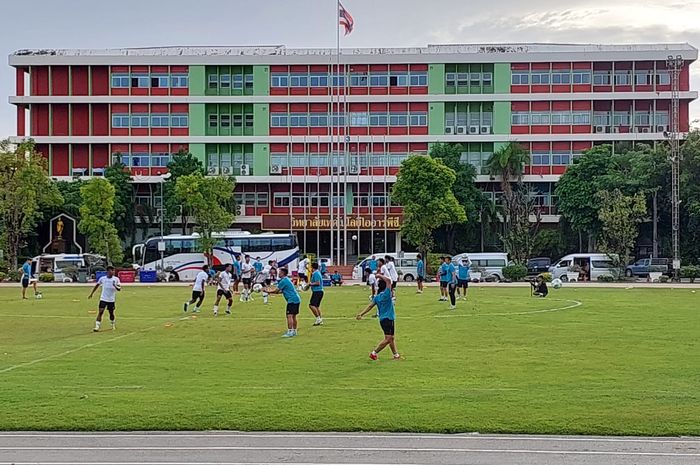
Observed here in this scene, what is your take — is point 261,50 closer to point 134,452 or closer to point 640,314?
point 640,314

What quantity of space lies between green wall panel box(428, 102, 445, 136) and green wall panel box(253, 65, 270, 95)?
569 inches

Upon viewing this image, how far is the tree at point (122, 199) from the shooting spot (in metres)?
72.8

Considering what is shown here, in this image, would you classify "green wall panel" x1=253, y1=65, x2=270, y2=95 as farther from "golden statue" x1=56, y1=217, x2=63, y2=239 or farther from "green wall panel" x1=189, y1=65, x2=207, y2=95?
"golden statue" x1=56, y1=217, x2=63, y2=239

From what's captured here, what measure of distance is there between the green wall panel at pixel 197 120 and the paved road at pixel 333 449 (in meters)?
69.1

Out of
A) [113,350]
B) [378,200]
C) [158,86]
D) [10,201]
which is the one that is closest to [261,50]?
[158,86]

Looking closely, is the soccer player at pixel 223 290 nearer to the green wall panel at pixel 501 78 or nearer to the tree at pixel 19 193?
the tree at pixel 19 193


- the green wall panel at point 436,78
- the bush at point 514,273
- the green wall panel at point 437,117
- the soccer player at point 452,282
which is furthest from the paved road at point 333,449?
the green wall panel at point 436,78

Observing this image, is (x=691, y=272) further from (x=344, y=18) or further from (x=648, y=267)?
(x=344, y=18)

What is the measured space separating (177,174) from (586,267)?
3307 cm

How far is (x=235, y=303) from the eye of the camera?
35312mm

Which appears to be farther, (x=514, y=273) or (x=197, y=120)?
(x=197, y=120)

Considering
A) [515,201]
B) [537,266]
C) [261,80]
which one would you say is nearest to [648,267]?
[537,266]

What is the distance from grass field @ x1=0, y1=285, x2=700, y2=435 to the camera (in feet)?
37.3

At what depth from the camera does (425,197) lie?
220 ft
